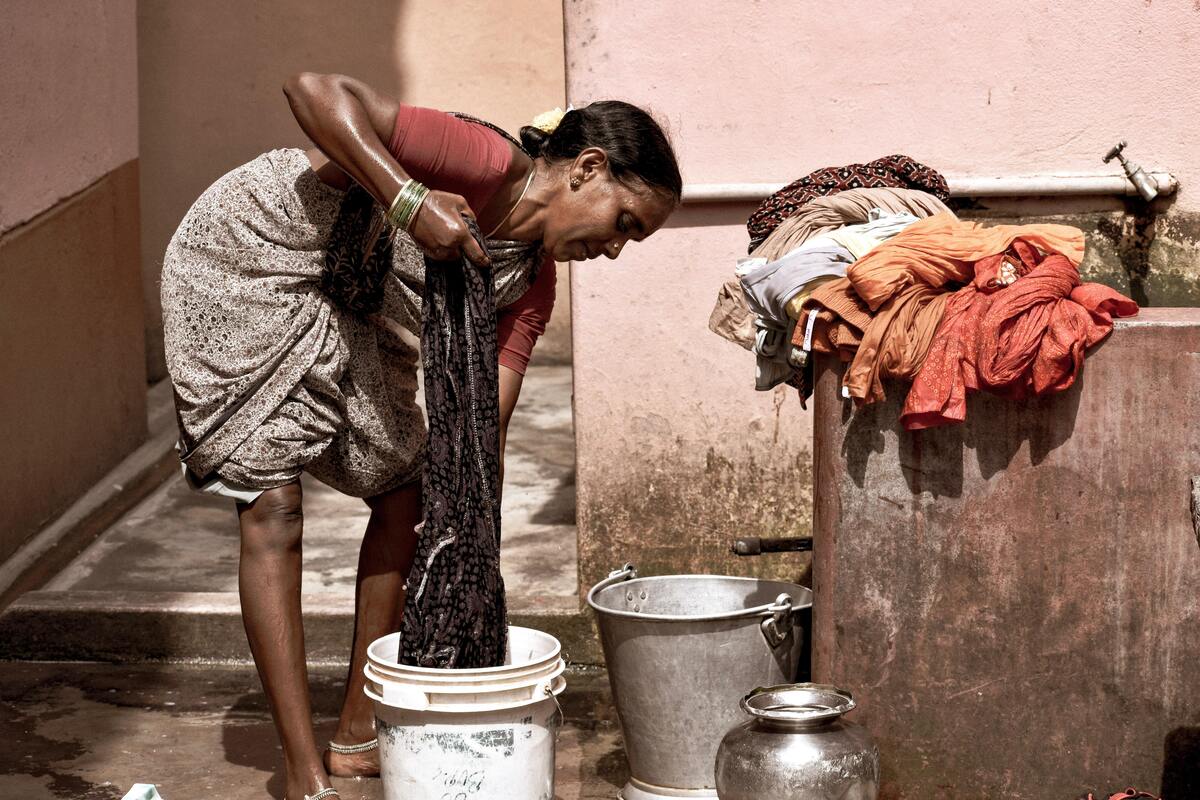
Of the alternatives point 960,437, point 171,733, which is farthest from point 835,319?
point 171,733

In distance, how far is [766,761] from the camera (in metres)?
3.38

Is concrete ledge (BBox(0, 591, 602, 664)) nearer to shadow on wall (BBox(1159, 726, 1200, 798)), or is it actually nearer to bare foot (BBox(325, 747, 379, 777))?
bare foot (BBox(325, 747, 379, 777))

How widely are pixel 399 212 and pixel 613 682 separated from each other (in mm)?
1407

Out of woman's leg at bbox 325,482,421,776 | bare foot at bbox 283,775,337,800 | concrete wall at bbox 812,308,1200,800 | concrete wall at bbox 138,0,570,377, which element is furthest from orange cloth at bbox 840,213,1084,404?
concrete wall at bbox 138,0,570,377

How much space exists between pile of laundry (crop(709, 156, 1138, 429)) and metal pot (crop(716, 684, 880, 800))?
654mm

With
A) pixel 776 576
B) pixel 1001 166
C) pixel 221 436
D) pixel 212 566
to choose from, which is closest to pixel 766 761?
pixel 221 436

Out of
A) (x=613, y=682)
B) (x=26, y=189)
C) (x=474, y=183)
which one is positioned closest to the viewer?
(x=474, y=183)

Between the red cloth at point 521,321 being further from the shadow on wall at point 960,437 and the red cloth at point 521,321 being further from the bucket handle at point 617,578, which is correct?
the shadow on wall at point 960,437

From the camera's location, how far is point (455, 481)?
11.3 ft

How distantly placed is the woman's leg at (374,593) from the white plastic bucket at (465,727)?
0.77 metres

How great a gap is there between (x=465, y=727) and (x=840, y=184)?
185cm

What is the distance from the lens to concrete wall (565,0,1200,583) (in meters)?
4.94

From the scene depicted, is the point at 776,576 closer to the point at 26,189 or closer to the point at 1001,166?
the point at 1001,166

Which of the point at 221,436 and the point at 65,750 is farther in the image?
the point at 65,750
